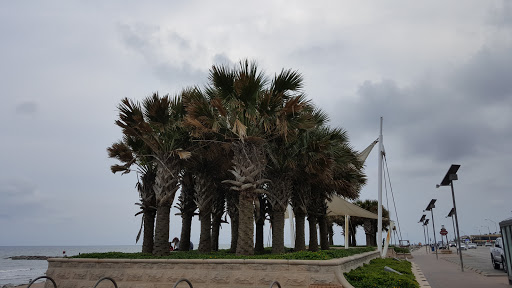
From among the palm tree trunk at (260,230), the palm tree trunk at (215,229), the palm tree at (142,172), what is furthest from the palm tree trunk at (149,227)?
the palm tree trunk at (260,230)

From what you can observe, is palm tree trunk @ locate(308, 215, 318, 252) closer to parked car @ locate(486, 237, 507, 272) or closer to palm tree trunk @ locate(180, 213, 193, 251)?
palm tree trunk @ locate(180, 213, 193, 251)

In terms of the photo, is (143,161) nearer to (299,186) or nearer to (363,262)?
(299,186)

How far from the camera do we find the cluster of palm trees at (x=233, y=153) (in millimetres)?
14445

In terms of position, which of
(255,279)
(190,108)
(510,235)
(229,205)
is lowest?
(255,279)

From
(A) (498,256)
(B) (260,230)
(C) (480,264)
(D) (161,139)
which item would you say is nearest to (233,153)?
(D) (161,139)

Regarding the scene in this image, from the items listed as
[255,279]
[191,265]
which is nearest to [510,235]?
[255,279]

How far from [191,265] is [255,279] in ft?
7.72

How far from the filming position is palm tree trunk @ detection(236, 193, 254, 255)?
13906 mm

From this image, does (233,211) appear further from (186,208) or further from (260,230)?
(186,208)

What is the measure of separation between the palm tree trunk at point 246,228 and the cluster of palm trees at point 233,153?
4 centimetres

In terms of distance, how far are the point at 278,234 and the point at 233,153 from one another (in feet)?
14.2

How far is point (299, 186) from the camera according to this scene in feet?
63.6

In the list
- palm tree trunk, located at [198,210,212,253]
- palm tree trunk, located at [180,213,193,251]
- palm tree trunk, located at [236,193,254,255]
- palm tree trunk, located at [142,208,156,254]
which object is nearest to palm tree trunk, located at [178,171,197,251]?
palm tree trunk, located at [180,213,193,251]

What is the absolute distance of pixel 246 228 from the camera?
1409 cm
